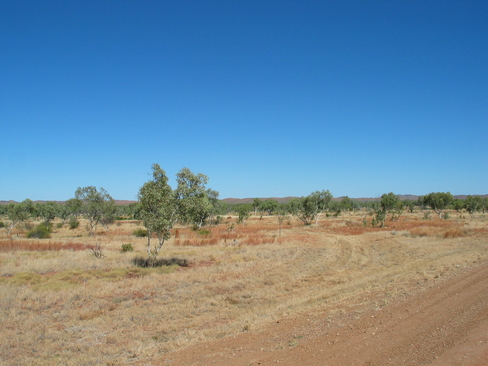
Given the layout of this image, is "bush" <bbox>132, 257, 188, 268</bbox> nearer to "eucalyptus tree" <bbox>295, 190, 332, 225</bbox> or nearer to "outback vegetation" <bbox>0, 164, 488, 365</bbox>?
"outback vegetation" <bbox>0, 164, 488, 365</bbox>

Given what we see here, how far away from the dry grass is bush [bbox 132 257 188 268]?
75 centimetres

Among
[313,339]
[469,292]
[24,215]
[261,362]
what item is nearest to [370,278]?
[469,292]

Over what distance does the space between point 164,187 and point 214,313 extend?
1088cm

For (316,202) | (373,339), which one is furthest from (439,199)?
(373,339)

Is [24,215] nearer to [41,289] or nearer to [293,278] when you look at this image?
[41,289]

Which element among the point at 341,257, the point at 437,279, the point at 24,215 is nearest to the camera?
the point at 437,279

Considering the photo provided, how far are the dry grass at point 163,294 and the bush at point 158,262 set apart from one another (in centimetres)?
75

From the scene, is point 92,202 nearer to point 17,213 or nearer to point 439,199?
point 17,213

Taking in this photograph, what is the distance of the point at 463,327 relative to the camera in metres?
8.29

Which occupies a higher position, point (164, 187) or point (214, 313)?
point (164, 187)

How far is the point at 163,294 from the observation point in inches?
645

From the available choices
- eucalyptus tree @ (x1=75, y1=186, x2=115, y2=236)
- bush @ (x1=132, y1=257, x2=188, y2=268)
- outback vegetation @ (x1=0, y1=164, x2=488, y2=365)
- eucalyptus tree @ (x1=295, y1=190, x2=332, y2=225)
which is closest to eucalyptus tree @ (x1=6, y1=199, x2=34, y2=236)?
eucalyptus tree @ (x1=75, y1=186, x2=115, y2=236)

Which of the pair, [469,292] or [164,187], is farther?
[164,187]

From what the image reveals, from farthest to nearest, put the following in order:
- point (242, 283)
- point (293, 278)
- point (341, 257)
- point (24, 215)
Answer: point (24, 215), point (341, 257), point (293, 278), point (242, 283)
